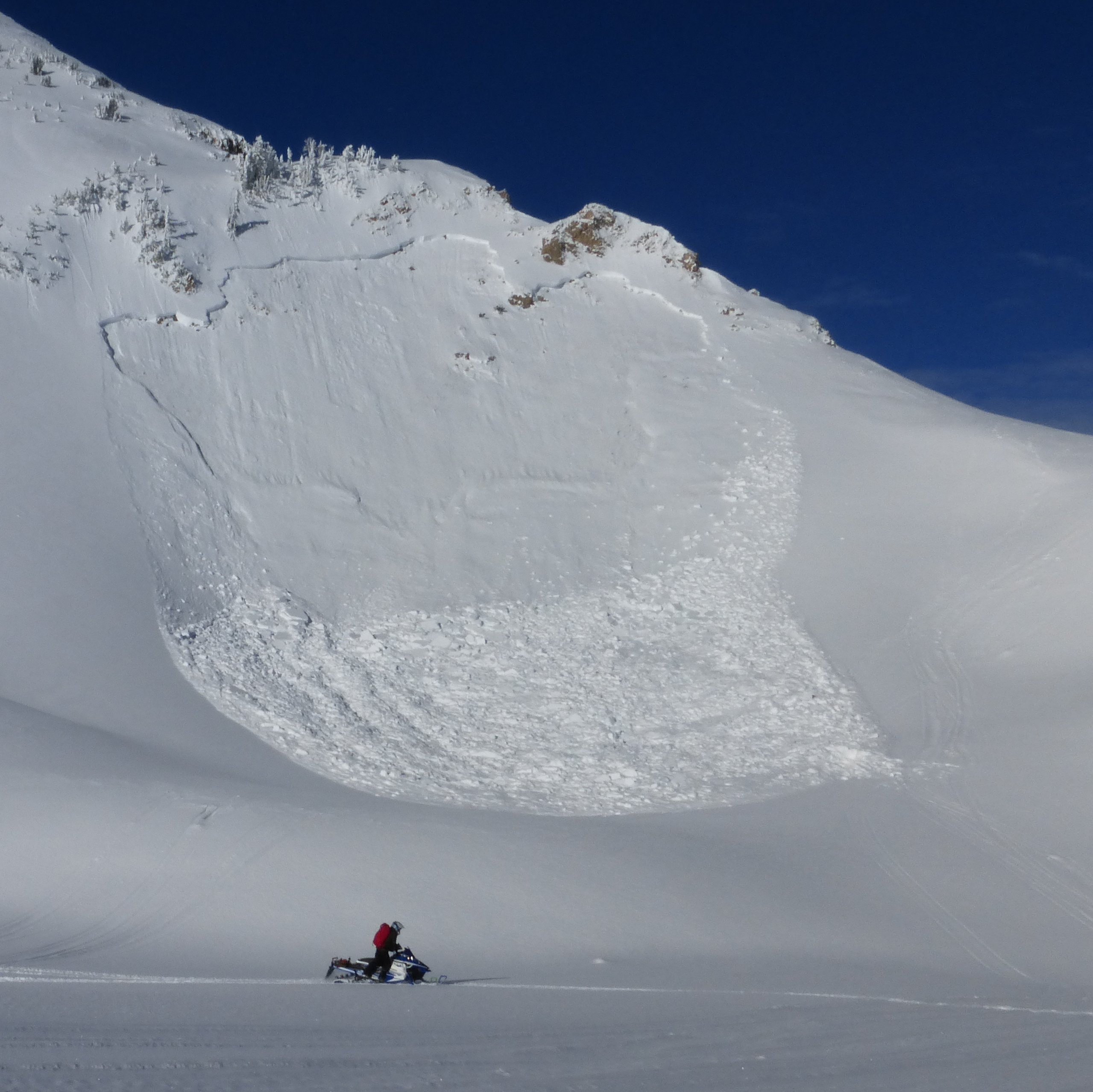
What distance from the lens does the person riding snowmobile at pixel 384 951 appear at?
7441mm

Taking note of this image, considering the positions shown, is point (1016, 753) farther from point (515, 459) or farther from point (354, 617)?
point (515, 459)

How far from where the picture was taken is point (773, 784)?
13.3 m

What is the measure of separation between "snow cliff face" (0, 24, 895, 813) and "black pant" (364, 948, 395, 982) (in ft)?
16.6

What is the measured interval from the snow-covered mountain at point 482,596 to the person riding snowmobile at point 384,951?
84 cm

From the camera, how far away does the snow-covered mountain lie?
9.56 metres

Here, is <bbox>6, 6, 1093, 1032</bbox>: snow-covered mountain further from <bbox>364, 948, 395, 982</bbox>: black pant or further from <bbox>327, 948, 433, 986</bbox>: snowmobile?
<bbox>364, 948, 395, 982</bbox>: black pant

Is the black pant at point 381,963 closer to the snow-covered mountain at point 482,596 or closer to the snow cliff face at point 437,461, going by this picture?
the snow-covered mountain at point 482,596

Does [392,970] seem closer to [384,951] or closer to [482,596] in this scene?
[384,951]

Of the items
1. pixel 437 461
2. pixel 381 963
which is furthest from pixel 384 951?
pixel 437 461

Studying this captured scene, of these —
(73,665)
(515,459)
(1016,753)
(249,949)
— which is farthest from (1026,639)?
(73,665)

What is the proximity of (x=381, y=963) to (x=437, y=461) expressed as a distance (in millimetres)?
15040

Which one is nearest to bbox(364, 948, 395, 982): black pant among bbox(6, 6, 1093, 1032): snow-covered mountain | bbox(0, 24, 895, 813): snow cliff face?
bbox(6, 6, 1093, 1032): snow-covered mountain

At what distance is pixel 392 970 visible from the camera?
7.49m

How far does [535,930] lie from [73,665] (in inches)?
327
